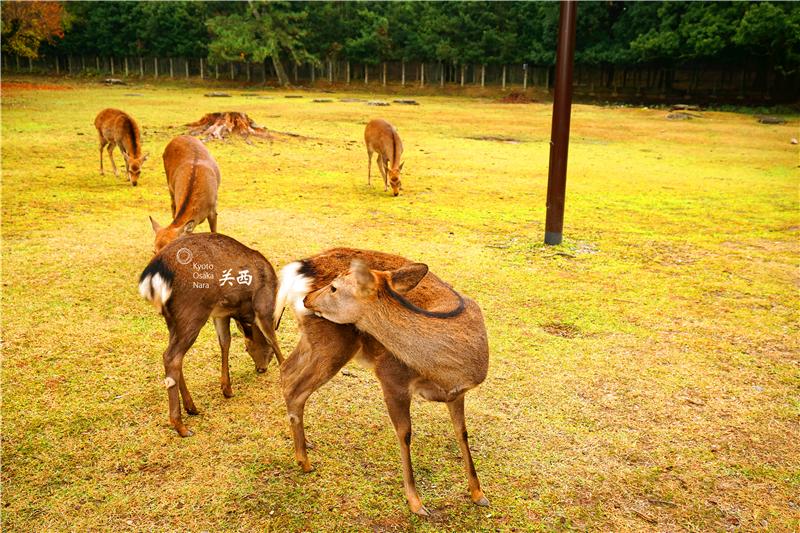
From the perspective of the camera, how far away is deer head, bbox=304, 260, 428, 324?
112 inches

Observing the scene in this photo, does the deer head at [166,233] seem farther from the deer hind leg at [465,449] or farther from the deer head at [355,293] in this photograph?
the deer hind leg at [465,449]

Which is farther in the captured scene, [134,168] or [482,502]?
[134,168]

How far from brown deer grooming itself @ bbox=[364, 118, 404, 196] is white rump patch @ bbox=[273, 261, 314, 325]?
683 centimetres

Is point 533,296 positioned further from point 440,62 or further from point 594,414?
point 440,62

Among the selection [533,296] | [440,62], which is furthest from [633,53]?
[533,296]

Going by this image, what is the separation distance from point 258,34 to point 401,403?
40.5 metres

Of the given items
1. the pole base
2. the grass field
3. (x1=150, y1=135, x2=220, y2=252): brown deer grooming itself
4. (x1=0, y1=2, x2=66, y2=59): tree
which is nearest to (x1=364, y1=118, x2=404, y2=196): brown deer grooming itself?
the grass field

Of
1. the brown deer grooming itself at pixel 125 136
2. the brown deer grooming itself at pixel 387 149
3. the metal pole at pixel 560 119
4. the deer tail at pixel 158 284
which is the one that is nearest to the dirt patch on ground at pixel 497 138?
the brown deer grooming itself at pixel 387 149

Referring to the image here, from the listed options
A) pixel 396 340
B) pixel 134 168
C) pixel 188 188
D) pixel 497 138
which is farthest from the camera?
pixel 497 138

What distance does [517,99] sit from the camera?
34.4 metres

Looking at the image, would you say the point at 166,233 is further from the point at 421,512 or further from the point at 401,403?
the point at 421,512

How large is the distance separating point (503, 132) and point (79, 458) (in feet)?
56.5

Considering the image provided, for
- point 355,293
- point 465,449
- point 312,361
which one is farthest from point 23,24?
point 465,449

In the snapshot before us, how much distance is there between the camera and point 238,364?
173 inches
